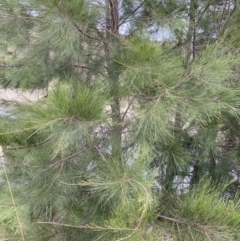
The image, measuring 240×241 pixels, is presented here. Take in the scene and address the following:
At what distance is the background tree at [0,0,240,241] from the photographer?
130cm

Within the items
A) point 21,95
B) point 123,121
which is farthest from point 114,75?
point 21,95

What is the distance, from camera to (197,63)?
55.8 inches

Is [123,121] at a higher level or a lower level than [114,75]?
lower

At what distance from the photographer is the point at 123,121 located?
1.62m

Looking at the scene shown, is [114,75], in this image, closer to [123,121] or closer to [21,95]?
[123,121]

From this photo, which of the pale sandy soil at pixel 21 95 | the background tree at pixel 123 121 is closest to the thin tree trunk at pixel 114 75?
the background tree at pixel 123 121

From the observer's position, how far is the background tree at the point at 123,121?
1.30 meters

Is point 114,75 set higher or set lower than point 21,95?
higher

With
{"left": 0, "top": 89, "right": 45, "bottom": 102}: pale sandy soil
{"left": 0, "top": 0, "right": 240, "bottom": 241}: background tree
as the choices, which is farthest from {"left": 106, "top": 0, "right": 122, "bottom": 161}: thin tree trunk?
{"left": 0, "top": 89, "right": 45, "bottom": 102}: pale sandy soil

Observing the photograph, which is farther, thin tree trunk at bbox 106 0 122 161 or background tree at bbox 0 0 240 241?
thin tree trunk at bbox 106 0 122 161

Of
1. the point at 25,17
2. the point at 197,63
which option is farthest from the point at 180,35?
the point at 25,17

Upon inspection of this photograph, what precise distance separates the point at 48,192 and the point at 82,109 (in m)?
0.60

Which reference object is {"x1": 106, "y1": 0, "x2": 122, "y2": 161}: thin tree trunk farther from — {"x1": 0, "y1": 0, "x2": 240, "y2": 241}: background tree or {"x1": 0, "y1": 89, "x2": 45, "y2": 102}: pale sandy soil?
{"x1": 0, "y1": 89, "x2": 45, "y2": 102}: pale sandy soil

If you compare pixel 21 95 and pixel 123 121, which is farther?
pixel 21 95
